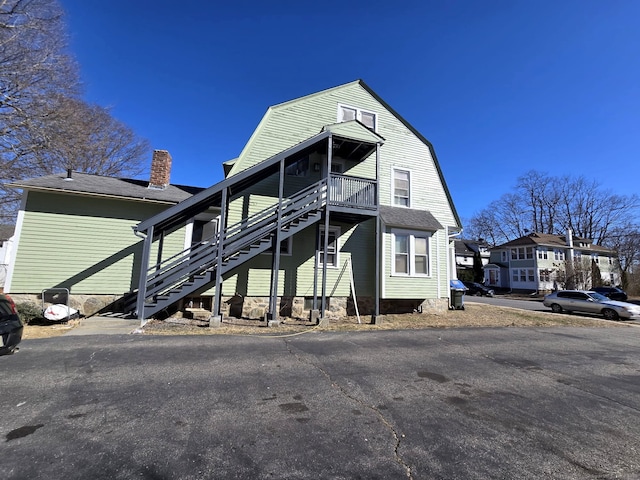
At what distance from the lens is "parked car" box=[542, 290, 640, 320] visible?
698 inches

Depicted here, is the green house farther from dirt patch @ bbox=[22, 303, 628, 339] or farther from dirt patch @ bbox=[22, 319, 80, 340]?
dirt patch @ bbox=[22, 319, 80, 340]

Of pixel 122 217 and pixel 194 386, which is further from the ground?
pixel 122 217

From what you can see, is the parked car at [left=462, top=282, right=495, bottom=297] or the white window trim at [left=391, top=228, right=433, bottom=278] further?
the parked car at [left=462, top=282, right=495, bottom=297]

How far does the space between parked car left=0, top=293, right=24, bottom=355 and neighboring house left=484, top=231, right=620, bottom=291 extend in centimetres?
4292

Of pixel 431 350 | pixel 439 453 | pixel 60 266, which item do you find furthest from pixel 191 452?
pixel 60 266

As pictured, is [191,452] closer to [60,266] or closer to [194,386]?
[194,386]

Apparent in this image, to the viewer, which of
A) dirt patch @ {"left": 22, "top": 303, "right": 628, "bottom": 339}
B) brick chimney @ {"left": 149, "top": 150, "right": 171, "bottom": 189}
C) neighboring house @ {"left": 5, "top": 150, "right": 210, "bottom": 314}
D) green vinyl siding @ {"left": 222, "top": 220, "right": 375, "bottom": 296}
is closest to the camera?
dirt patch @ {"left": 22, "top": 303, "right": 628, "bottom": 339}

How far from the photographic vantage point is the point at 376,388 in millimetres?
4824

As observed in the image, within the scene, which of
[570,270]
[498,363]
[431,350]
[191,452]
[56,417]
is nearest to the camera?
[191,452]

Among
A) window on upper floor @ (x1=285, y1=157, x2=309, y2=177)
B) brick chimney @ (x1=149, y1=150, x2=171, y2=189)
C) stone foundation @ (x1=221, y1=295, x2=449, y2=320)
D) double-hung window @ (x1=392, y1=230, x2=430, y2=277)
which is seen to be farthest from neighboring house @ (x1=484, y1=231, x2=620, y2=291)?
brick chimney @ (x1=149, y1=150, x2=171, y2=189)

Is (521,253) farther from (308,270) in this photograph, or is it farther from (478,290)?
(308,270)

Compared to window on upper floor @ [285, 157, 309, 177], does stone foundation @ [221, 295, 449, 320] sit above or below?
below

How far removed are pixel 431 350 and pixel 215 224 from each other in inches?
361

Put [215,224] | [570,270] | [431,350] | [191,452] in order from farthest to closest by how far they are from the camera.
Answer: [570,270], [215,224], [431,350], [191,452]
